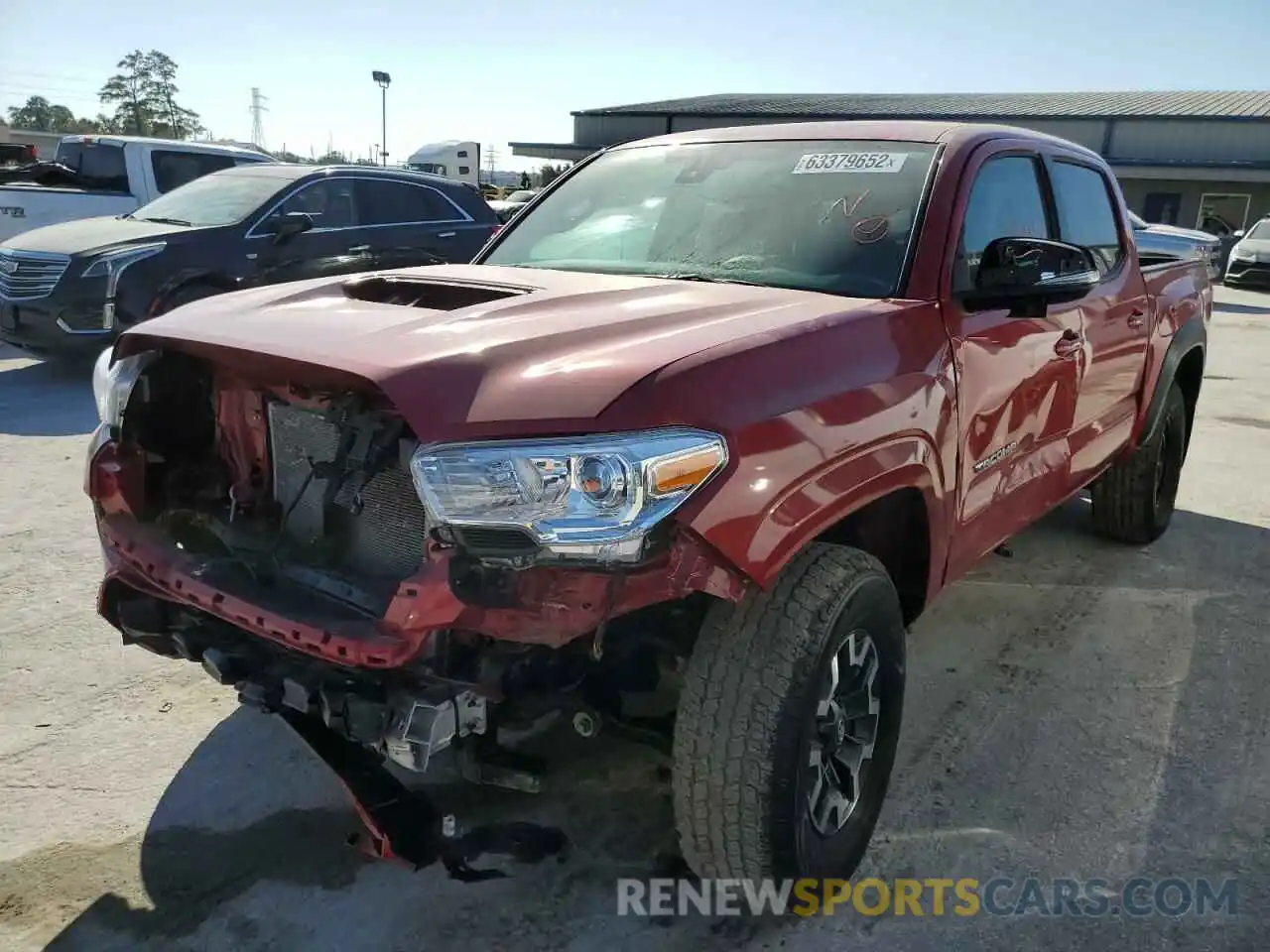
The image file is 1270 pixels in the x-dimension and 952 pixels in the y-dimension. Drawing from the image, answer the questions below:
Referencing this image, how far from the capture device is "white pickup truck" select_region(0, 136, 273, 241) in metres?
10.1

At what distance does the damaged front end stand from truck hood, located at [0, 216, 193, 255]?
19.9 feet

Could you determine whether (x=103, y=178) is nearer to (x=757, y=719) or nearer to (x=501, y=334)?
(x=501, y=334)

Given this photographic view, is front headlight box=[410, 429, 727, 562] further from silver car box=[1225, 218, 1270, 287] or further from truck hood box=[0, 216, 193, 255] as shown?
silver car box=[1225, 218, 1270, 287]

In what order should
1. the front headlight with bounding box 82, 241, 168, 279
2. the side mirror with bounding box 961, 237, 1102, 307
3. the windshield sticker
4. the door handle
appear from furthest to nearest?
1. the front headlight with bounding box 82, 241, 168, 279
2. the door handle
3. the windshield sticker
4. the side mirror with bounding box 961, 237, 1102, 307

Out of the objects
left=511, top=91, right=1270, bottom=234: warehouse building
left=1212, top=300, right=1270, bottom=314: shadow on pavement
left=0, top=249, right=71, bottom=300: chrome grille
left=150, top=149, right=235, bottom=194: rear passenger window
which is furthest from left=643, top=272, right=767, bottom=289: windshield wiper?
left=511, top=91, right=1270, bottom=234: warehouse building

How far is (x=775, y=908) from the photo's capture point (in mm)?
2357

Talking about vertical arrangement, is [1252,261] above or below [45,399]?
above

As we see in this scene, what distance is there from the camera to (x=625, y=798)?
288cm

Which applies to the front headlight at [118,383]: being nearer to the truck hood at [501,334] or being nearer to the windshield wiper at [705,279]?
the truck hood at [501,334]

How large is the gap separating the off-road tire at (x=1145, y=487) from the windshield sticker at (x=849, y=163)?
232 centimetres

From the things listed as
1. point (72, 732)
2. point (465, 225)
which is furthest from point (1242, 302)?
point (72, 732)

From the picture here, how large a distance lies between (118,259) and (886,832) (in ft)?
24.1

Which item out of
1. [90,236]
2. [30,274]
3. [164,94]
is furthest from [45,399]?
[164,94]

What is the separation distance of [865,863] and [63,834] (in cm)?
211
